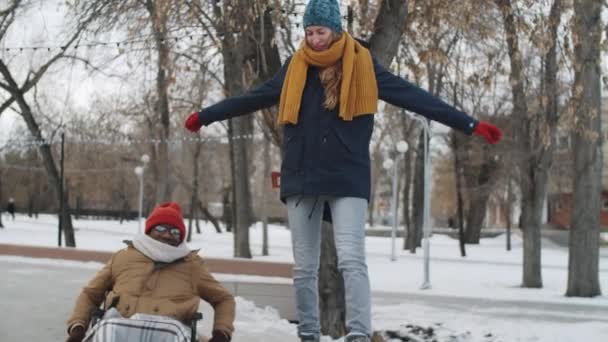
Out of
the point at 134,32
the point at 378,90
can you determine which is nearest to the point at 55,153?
the point at 134,32

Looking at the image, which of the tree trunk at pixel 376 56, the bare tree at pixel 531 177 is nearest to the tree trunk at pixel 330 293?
the tree trunk at pixel 376 56

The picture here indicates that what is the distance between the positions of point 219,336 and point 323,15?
5.31 feet

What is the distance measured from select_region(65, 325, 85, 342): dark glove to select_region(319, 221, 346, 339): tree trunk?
3330 millimetres

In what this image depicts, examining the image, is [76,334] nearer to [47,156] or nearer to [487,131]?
[487,131]

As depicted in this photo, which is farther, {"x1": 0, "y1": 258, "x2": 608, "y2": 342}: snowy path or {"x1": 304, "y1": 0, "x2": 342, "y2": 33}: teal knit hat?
{"x1": 0, "y1": 258, "x2": 608, "y2": 342}: snowy path

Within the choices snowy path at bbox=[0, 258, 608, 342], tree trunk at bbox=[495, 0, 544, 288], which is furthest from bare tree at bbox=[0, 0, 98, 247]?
tree trunk at bbox=[495, 0, 544, 288]

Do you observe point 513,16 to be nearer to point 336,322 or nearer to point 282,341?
point 336,322

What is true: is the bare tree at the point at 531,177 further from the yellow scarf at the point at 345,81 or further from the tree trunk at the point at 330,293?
the yellow scarf at the point at 345,81

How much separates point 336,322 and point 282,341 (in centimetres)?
76

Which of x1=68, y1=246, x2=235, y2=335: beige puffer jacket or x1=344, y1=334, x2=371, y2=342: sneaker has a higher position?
x1=68, y1=246, x2=235, y2=335: beige puffer jacket

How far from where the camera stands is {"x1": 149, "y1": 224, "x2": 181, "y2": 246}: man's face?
3582 mm

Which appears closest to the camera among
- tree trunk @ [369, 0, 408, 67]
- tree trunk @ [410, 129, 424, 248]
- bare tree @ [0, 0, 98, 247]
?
tree trunk @ [369, 0, 408, 67]

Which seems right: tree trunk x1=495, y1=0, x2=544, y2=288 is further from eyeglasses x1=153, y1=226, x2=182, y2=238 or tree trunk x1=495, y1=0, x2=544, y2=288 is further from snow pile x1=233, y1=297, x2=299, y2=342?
eyeglasses x1=153, y1=226, x2=182, y2=238

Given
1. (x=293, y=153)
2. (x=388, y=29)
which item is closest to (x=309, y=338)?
(x=293, y=153)
